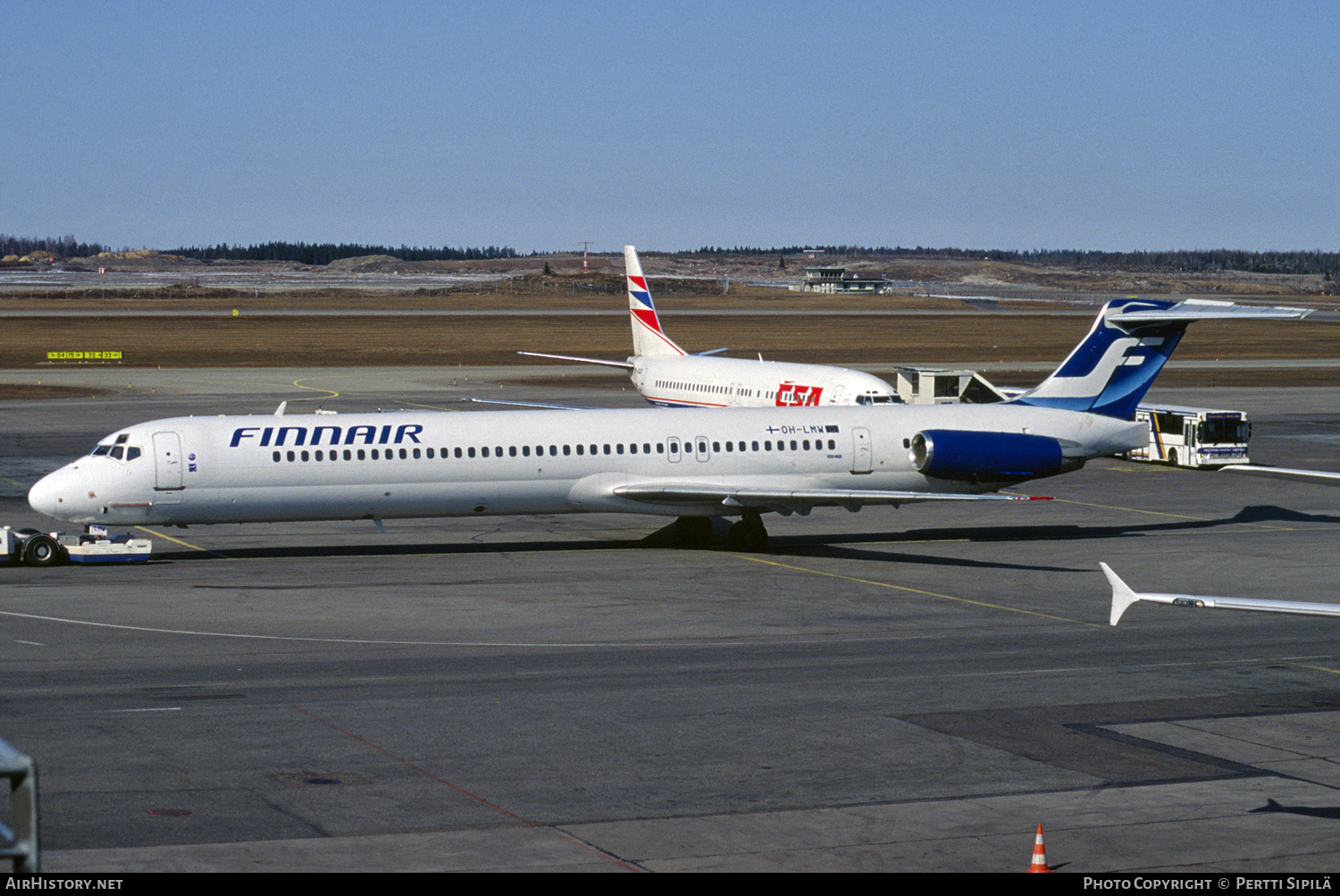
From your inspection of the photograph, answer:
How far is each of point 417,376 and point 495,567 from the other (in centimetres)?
5843

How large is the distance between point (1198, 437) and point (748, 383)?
1652 cm

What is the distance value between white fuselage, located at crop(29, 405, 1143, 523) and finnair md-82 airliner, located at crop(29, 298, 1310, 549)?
4cm

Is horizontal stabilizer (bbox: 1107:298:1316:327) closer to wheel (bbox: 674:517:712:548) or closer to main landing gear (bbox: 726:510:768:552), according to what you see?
main landing gear (bbox: 726:510:768:552)

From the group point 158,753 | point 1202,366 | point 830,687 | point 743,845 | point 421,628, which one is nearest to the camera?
point 743,845

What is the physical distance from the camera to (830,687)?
23.0 meters

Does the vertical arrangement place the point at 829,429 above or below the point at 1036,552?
above

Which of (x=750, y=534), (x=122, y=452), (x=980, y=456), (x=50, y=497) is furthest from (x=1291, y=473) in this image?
(x=50, y=497)

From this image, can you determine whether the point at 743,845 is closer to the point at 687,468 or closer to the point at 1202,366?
the point at 687,468

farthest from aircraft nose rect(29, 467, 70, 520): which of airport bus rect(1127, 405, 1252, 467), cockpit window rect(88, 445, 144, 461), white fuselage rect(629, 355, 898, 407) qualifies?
airport bus rect(1127, 405, 1252, 467)

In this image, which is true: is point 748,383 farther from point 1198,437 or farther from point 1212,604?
point 1212,604

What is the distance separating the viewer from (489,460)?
3547 centimetres

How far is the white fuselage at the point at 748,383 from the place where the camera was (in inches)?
2112

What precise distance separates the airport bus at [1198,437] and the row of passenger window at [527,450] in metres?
20.2
